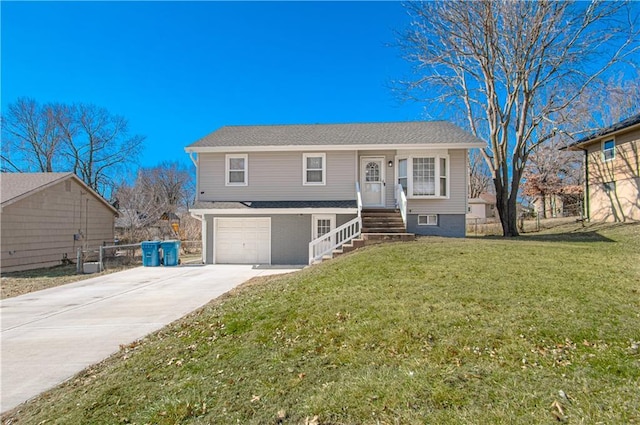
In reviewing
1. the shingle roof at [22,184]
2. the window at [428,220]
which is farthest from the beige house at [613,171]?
the shingle roof at [22,184]

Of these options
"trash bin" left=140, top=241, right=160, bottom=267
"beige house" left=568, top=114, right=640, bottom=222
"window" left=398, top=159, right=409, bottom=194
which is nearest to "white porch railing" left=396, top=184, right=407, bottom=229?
"window" left=398, top=159, right=409, bottom=194

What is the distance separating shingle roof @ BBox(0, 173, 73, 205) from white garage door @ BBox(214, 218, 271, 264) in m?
8.20

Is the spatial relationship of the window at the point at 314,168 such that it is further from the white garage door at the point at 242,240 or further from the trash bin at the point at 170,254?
the trash bin at the point at 170,254

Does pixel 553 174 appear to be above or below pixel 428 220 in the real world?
above

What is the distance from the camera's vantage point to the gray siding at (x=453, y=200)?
13.6 meters

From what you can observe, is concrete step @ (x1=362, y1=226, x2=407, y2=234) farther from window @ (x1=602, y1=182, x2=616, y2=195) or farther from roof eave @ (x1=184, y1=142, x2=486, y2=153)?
window @ (x1=602, y1=182, x2=616, y2=195)

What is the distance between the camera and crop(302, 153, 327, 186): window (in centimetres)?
1416

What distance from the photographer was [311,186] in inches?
557

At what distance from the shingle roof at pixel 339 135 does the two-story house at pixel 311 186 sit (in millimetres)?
83

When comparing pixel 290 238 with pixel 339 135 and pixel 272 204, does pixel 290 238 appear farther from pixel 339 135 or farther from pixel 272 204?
pixel 339 135

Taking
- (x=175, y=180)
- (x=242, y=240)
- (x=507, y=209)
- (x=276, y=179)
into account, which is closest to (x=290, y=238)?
(x=242, y=240)

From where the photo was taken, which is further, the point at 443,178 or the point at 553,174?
the point at 553,174

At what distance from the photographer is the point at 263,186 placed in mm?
14328

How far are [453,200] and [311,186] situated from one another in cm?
586
